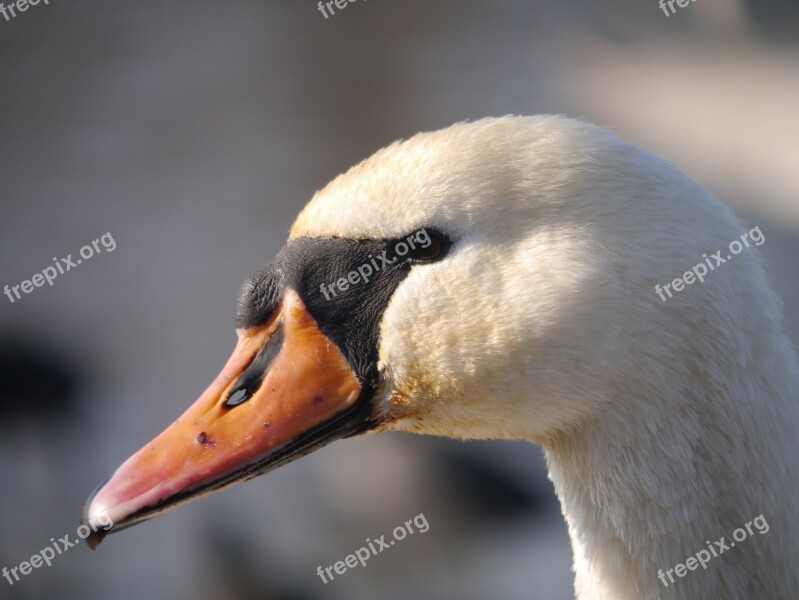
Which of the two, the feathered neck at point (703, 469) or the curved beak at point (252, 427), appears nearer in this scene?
the feathered neck at point (703, 469)

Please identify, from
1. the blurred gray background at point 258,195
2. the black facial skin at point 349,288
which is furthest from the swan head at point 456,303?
the blurred gray background at point 258,195

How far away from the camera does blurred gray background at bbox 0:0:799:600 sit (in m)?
4.96

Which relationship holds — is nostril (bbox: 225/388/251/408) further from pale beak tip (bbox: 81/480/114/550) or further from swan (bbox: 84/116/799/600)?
pale beak tip (bbox: 81/480/114/550)

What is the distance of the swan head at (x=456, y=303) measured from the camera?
1.65 m

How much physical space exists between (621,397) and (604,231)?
10.5 inches

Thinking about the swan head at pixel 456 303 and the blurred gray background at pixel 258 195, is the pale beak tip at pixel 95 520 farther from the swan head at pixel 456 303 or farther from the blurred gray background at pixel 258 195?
the blurred gray background at pixel 258 195

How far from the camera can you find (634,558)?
68.7 inches

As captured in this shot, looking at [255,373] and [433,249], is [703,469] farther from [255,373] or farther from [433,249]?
[255,373]

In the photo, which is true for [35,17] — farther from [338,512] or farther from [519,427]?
[519,427]

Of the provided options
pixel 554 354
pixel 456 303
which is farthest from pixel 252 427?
pixel 554 354

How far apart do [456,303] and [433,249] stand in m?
0.10

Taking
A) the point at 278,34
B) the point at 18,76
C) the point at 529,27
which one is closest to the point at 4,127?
the point at 18,76

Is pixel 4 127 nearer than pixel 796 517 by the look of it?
No

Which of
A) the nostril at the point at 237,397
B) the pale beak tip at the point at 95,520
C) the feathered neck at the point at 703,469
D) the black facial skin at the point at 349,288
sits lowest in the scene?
the feathered neck at the point at 703,469
